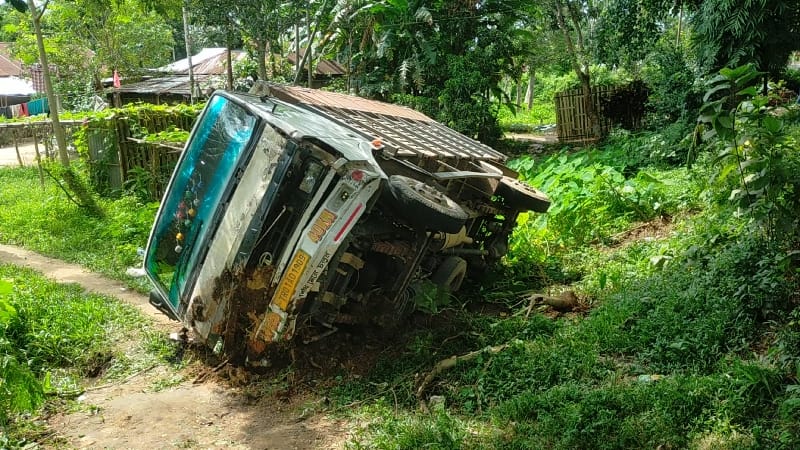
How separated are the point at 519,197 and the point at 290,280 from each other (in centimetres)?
310

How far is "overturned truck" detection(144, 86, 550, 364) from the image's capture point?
4.61 metres

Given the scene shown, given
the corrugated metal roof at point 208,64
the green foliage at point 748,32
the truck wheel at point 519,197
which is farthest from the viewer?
the corrugated metal roof at point 208,64

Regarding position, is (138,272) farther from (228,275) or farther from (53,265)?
(228,275)

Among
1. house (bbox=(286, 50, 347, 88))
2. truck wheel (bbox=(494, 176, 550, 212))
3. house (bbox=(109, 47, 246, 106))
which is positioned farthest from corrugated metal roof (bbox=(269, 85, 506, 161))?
house (bbox=(286, 50, 347, 88))

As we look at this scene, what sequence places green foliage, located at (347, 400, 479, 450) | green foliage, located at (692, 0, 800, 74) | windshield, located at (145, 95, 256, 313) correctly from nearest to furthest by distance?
1. green foliage, located at (347, 400, 479, 450)
2. windshield, located at (145, 95, 256, 313)
3. green foliage, located at (692, 0, 800, 74)

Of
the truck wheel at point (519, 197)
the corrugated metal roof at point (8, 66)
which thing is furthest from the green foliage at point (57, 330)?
the corrugated metal roof at point (8, 66)

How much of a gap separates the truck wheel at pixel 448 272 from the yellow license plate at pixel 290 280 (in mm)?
1618

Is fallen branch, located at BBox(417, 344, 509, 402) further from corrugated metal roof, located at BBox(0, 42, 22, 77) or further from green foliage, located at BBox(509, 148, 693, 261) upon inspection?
corrugated metal roof, located at BBox(0, 42, 22, 77)

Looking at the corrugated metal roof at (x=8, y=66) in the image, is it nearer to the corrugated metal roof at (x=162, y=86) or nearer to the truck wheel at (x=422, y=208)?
the corrugated metal roof at (x=162, y=86)

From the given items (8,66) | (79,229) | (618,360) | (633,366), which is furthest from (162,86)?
(633,366)

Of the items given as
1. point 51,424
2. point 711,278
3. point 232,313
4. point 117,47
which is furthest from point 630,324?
point 117,47

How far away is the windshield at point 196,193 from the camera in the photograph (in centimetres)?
513

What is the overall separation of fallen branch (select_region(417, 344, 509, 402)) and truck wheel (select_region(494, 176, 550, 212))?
84.6 inches

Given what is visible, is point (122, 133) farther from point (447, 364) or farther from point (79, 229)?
point (447, 364)
